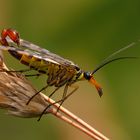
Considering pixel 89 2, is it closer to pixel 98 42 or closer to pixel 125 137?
pixel 98 42

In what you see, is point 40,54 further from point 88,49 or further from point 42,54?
point 88,49

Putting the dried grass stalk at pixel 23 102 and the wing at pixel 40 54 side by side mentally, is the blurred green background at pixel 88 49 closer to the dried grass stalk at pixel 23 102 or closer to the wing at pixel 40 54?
the wing at pixel 40 54

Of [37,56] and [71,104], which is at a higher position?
[37,56]

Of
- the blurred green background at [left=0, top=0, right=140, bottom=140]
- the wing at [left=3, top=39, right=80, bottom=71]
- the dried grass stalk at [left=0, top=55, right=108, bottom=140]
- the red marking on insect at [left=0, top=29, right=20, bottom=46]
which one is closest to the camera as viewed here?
the dried grass stalk at [left=0, top=55, right=108, bottom=140]

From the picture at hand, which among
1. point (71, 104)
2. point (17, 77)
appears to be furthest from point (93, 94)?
point (17, 77)

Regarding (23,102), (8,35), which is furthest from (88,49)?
(23,102)

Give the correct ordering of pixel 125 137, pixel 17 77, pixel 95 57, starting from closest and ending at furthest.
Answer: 1. pixel 17 77
2. pixel 125 137
3. pixel 95 57

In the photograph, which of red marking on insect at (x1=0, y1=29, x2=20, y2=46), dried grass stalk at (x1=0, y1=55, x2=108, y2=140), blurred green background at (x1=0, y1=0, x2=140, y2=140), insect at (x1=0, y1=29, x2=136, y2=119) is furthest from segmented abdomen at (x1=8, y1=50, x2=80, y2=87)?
blurred green background at (x1=0, y1=0, x2=140, y2=140)

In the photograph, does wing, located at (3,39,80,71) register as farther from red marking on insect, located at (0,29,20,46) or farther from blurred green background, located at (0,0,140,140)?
blurred green background, located at (0,0,140,140)
